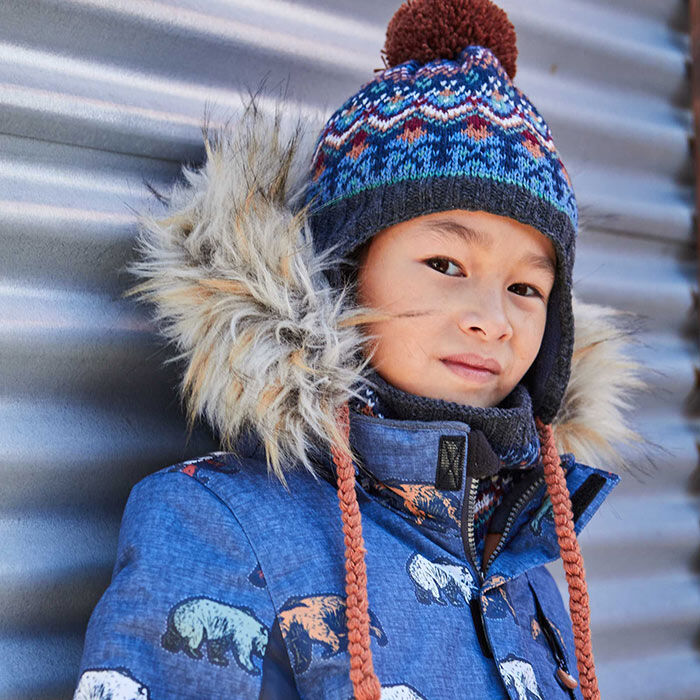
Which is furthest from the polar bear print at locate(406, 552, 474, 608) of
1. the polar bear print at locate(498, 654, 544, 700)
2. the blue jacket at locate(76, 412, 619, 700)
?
the polar bear print at locate(498, 654, 544, 700)

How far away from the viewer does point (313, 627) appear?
960 millimetres

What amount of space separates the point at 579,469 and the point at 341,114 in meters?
0.77

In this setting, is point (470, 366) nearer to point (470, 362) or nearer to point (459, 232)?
point (470, 362)

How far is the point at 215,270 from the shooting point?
114 centimetres

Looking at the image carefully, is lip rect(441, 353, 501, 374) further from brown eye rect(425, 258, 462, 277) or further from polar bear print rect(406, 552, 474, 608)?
polar bear print rect(406, 552, 474, 608)

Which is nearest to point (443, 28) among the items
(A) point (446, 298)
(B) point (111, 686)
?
(A) point (446, 298)

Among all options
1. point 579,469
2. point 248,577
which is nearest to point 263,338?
point 248,577

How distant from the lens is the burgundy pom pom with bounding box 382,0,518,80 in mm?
1346

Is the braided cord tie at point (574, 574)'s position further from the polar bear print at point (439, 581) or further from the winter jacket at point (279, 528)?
the polar bear print at point (439, 581)

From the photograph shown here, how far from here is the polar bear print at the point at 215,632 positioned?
2.93 ft

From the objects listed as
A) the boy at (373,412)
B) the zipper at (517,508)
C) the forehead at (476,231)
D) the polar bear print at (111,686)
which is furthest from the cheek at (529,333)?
the polar bear print at (111,686)

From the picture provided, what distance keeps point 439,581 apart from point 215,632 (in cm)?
35

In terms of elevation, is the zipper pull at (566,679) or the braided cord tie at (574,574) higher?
the braided cord tie at (574,574)

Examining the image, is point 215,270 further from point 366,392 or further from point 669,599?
point 669,599
